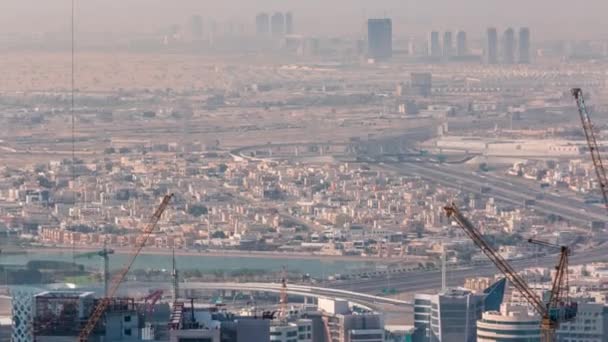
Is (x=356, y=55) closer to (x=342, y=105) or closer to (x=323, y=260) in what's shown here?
(x=342, y=105)

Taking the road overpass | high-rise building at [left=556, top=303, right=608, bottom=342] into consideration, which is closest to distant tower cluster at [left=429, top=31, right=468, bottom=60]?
the road overpass

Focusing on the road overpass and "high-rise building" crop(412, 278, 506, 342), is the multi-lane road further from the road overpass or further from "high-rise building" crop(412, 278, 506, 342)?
"high-rise building" crop(412, 278, 506, 342)

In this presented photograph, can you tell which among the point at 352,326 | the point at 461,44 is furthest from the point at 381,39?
the point at 352,326

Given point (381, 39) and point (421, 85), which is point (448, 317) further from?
point (381, 39)

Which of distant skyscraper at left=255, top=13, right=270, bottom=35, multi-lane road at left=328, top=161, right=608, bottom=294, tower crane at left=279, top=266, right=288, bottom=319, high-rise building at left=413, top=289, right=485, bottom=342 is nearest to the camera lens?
tower crane at left=279, top=266, right=288, bottom=319

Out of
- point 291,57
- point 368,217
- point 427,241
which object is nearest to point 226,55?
point 291,57

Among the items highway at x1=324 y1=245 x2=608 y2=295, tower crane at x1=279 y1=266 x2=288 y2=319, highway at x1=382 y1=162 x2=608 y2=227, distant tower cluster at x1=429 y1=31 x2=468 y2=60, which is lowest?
highway at x1=382 y1=162 x2=608 y2=227

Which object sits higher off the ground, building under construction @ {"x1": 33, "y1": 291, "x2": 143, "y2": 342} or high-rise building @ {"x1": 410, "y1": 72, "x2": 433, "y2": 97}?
building under construction @ {"x1": 33, "y1": 291, "x2": 143, "y2": 342}
